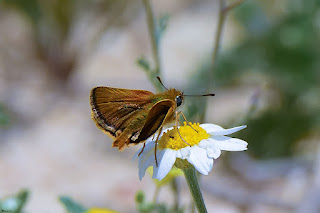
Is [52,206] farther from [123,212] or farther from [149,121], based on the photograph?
[149,121]

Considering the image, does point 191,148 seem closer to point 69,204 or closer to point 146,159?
point 146,159

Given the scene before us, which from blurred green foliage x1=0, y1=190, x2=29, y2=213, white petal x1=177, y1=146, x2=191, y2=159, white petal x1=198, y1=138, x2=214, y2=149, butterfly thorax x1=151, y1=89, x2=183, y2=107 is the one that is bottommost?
blurred green foliage x1=0, y1=190, x2=29, y2=213

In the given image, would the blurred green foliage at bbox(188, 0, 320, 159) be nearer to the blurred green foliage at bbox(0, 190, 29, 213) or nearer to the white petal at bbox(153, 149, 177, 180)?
the blurred green foliage at bbox(0, 190, 29, 213)

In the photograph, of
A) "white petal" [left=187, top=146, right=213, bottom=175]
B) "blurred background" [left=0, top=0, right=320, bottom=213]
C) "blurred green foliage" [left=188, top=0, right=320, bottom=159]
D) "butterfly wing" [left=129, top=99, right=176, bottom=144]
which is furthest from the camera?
"blurred green foliage" [left=188, top=0, right=320, bottom=159]

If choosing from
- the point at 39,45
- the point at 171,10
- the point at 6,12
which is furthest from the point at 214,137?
the point at 171,10

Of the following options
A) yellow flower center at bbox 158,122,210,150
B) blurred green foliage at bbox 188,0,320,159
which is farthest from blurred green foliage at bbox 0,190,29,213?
blurred green foliage at bbox 188,0,320,159

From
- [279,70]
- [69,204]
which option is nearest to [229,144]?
[69,204]

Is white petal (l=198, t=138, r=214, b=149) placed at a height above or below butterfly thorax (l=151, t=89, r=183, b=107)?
below
